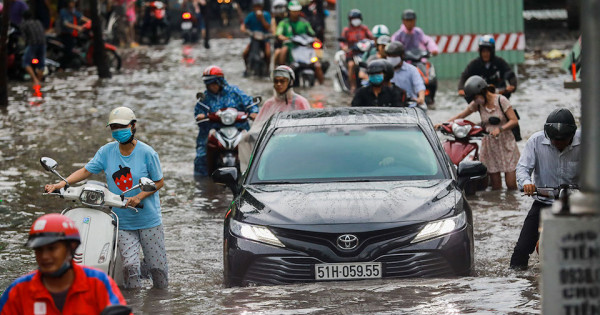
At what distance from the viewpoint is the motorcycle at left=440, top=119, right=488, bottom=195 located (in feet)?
46.4

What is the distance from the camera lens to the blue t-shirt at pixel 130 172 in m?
9.20

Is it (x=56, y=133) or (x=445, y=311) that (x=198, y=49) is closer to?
(x=56, y=133)

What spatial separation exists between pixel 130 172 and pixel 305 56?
15522 millimetres

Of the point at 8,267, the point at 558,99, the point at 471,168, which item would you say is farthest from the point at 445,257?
the point at 558,99

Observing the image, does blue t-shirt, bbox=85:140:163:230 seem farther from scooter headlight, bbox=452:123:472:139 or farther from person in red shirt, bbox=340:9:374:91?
person in red shirt, bbox=340:9:374:91

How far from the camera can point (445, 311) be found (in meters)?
7.63

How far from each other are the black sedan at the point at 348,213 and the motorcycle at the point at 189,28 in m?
26.2

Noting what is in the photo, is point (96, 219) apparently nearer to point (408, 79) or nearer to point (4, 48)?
point (408, 79)

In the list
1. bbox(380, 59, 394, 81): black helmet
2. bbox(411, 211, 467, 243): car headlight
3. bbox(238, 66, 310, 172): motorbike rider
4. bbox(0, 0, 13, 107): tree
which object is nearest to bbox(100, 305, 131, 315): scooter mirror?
bbox(411, 211, 467, 243): car headlight

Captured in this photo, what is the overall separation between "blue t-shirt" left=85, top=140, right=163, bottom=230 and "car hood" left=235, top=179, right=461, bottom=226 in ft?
2.26

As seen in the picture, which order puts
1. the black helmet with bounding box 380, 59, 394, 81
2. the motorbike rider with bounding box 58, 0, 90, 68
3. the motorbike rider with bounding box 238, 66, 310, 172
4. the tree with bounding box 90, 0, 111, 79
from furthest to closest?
the motorbike rider with bounding box 58, 0, 90, 68
the tree with bounding box 90, 0, 111, 79
the black helmet with bounding box 380, 59, 394, 81
the motorbike rider with bounding box 238, 66, 310, 172

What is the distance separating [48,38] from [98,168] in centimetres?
2064

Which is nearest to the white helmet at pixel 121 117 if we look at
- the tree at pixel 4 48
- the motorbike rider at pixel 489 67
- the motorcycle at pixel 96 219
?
the motorcycle at pixel 96 219

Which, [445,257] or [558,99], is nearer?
[445,257]
